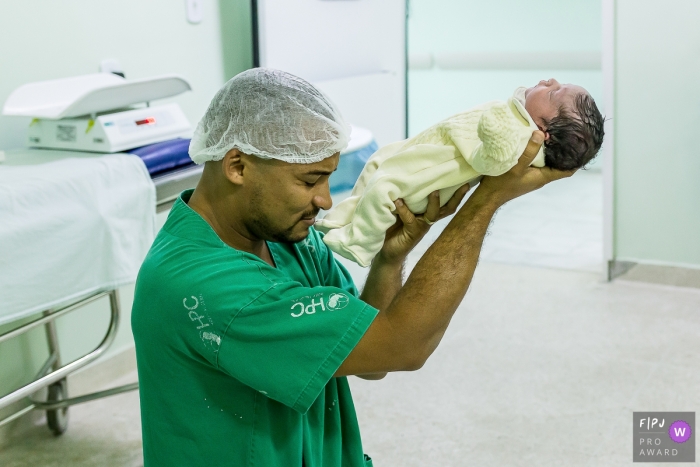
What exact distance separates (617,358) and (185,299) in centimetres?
208

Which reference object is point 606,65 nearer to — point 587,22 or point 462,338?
point 462,338

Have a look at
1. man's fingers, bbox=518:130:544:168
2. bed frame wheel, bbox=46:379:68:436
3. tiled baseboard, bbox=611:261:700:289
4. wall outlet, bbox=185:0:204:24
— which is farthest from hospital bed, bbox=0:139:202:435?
tiled baseboard, bbox=611:261:700:289

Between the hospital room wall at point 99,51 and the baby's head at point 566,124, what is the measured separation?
65.5 inches

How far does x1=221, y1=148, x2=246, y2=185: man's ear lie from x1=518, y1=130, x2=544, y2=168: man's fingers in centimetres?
40

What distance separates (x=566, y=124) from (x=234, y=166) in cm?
48

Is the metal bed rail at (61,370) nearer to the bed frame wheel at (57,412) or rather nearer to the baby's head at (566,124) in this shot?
the bed frame wheel at (57,412)

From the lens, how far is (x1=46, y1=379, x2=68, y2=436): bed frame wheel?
95.3 inches

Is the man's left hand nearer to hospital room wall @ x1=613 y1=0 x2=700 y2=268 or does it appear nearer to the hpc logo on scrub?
the hpc logo on scrub

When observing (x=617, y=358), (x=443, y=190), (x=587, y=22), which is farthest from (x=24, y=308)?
(x=587, y=22)

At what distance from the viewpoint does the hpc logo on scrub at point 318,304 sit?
1.02 meters

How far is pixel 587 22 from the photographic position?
5336mm

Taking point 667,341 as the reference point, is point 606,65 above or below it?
above

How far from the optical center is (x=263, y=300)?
1.03 m

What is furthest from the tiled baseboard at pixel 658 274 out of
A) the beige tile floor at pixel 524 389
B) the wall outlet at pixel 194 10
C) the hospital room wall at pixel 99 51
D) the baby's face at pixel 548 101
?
the baby's face at pixel 548 101
